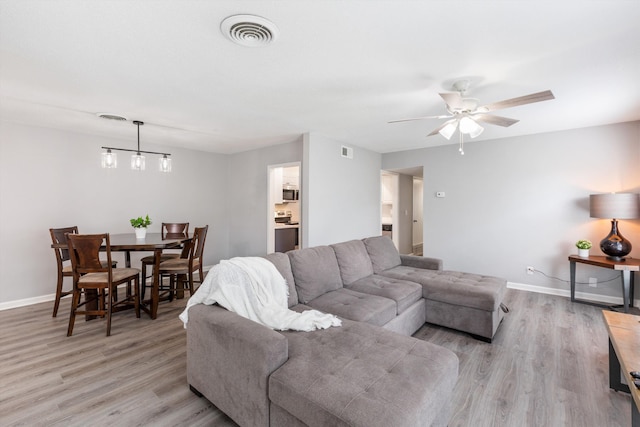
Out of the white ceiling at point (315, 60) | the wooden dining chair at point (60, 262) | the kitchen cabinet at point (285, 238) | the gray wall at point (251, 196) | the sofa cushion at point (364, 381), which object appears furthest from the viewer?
the kitchen cabinet at point (285, 238)

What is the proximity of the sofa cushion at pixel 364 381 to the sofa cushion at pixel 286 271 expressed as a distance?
0.62m

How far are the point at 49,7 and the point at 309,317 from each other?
2427mm

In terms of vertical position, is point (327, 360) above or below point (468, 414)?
above

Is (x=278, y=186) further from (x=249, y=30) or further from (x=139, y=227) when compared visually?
(x=249, y=30)

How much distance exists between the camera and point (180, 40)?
76.9 inches

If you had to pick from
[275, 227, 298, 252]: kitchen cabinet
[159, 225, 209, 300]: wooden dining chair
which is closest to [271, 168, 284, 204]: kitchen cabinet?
[275, 227, 298, 252]: kitchen cabinet

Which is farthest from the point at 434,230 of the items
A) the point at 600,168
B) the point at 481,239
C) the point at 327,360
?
the point at 327,360

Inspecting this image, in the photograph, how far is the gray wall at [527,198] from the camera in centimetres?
394

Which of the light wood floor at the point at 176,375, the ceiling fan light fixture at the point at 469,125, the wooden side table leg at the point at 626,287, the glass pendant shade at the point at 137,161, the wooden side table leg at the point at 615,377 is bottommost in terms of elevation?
the light wood floor at the point at 176,375

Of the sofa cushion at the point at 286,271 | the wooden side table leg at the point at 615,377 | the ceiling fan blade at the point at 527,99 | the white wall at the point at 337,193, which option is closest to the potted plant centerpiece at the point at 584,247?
the wooden side table leg at the point at 615,377

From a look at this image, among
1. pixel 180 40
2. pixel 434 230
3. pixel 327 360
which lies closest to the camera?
pixel 327 360

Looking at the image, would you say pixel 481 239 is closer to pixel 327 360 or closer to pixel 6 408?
pixel 327 360

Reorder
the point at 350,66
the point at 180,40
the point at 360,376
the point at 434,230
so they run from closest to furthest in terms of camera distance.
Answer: the point at 360,376, the point at 180,40, the point at 350,66, the point at 434,230

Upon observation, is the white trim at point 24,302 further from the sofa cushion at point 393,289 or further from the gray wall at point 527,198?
the gray wall at point 527,198
